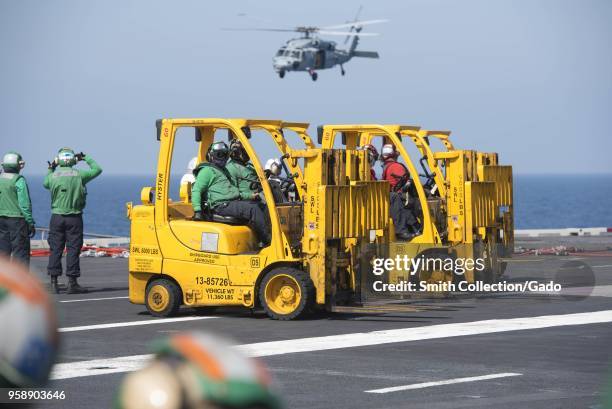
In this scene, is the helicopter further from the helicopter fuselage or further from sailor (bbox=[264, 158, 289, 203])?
sailor (bbox=[264, 158, 289, 203])

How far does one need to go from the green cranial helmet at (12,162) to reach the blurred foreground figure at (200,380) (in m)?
14.9

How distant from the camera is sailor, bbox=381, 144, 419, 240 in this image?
16.4 m

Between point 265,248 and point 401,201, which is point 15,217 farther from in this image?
point 401,201

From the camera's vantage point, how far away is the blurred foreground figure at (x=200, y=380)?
1.76 metres

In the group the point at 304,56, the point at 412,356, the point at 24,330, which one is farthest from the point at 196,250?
the point at 304,56

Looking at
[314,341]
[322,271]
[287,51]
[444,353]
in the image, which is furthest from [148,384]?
[287,51]

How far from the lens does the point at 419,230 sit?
54.3ft

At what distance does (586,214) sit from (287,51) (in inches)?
1840

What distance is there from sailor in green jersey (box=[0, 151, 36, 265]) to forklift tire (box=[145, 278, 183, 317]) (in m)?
2.98

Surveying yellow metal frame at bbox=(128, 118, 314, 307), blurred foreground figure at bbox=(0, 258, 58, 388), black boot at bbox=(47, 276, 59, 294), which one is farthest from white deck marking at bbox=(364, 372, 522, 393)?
black boot at bbox=(47, 276, 59, 294)

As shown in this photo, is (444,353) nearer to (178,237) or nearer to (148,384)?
(178,237)

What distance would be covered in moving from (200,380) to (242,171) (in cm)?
1218

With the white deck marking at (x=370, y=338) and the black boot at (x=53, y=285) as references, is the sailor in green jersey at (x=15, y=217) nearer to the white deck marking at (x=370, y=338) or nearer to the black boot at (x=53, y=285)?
the black boot at (x=53, y=285)
